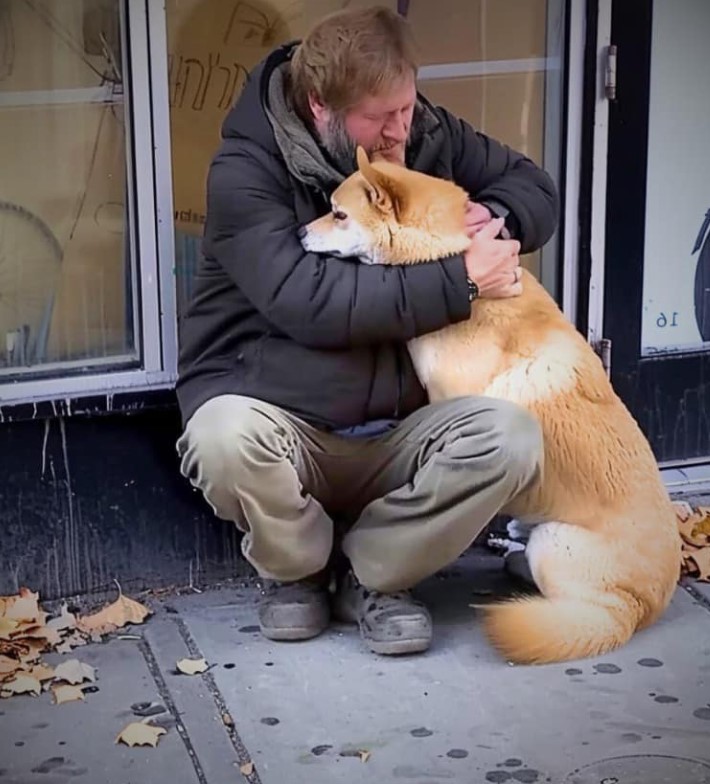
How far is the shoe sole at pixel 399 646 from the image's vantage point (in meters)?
3.58

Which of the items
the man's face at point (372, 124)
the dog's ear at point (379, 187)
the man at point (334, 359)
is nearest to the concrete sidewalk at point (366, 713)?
the man at point (334, 359)

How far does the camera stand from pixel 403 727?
3.29m

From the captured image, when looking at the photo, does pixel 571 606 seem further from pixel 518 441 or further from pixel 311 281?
pixel 311 281

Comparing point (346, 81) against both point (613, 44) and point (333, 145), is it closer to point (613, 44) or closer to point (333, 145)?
point (333, 145)

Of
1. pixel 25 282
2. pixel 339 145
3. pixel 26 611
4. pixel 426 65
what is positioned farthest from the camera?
pixel 426 65

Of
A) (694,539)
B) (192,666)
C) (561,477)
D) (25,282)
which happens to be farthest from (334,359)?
(694,539)

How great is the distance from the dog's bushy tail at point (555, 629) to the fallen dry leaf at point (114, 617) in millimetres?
885

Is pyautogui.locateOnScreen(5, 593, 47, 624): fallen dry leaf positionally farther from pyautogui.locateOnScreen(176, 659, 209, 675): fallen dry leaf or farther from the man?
the man

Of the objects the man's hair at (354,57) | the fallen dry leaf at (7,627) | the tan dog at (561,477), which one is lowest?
the fallen dry leaf at (7,627)

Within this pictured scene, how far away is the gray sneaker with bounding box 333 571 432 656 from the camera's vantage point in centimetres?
359

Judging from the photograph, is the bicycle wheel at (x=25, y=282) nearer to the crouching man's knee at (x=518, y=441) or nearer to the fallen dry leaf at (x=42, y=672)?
the fallen dry leaf at (x=42, y=672)

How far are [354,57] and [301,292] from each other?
523 millimetres

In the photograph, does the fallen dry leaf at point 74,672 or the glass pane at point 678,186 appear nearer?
the fallen dry leaf at point 74,672

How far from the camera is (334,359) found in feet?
11.6
